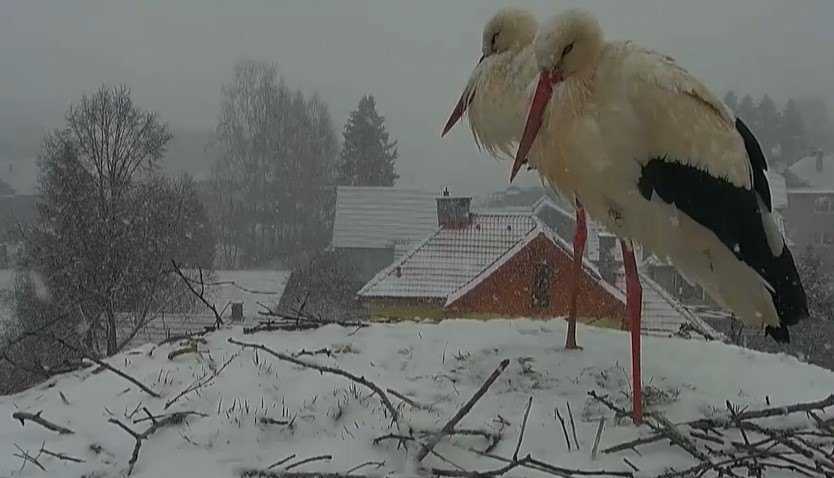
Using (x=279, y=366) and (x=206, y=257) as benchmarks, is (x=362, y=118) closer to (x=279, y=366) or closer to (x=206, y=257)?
(x=206, y=257)

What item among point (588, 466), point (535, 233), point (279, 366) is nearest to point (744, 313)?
point (588, 466)

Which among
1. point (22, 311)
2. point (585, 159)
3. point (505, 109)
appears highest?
point (505, 109)

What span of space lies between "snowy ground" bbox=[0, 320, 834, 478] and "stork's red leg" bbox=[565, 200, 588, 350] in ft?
0.21

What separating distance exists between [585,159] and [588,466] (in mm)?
746

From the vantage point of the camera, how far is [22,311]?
8.82 m

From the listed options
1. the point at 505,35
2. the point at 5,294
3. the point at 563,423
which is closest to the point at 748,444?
the point at 563,423

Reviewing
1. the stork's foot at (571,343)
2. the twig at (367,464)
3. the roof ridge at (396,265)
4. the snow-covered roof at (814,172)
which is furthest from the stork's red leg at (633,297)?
the snow-covered roof at (814,172)

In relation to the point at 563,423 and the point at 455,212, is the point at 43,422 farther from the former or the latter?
the point at 455,212

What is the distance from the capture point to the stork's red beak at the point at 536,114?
7.28 feet

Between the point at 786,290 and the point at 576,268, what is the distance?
886mm

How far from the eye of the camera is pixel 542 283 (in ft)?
25.6

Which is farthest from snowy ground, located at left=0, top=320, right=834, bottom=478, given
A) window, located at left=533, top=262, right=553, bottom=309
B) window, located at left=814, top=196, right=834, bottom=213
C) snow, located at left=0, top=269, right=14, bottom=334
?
window, located at left=814, top=196, right=834, bottom=213

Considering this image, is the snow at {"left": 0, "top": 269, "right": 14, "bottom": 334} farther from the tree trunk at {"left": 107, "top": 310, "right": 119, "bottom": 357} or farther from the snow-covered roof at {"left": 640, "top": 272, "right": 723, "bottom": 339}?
the snow-covered roof at {"left": 640, "top": 272, "right": 723, "bottom": 339}

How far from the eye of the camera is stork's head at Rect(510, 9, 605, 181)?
221 cm
